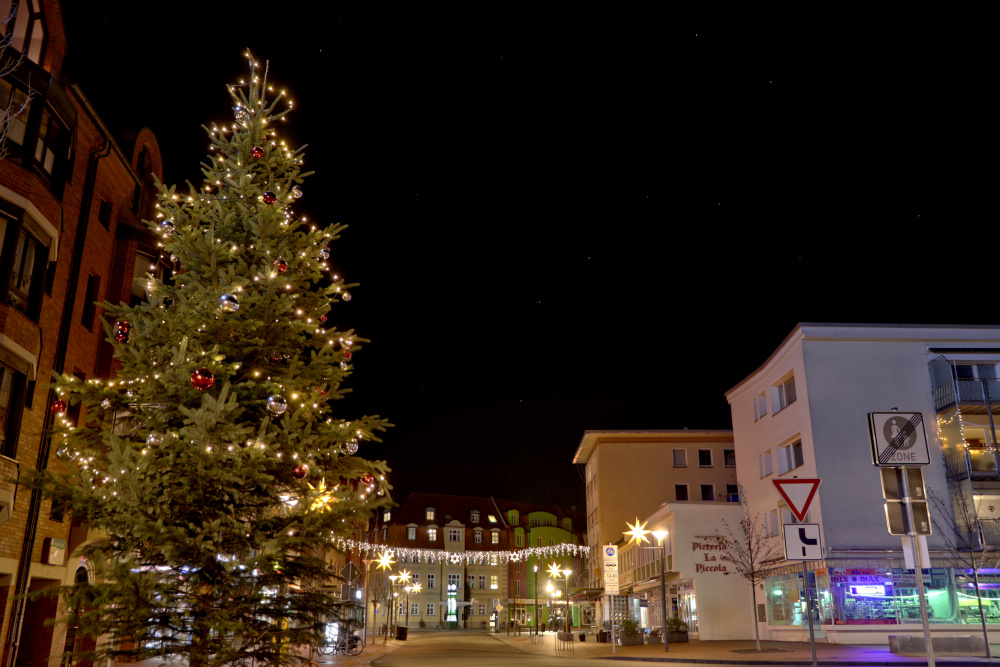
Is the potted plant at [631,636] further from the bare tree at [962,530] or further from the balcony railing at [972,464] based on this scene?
the balcony railing at [972,464]

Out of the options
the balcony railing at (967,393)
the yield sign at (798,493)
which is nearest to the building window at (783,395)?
the balcony railing at (967,393)

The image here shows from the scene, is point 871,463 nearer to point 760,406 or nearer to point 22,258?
point 760,406

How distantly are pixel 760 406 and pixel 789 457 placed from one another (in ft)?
16.5

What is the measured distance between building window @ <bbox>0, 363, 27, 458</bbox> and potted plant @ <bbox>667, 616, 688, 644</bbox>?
31042 mm

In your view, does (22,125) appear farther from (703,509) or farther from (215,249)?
(703,509)

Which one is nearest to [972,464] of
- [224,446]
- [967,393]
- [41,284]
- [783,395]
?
[967,393]

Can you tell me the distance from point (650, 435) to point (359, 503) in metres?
52.4

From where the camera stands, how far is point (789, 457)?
117ft

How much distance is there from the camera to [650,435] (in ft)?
195

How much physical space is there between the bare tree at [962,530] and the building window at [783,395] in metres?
7.15

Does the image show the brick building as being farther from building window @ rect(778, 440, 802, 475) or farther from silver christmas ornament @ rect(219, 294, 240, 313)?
building window @ rect(778, 440, 802, 475)

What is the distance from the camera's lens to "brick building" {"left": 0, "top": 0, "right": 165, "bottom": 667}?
587 inches

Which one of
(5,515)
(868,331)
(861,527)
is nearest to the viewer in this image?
(5,515)

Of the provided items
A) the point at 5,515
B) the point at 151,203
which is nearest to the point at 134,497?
the point at 5,515
